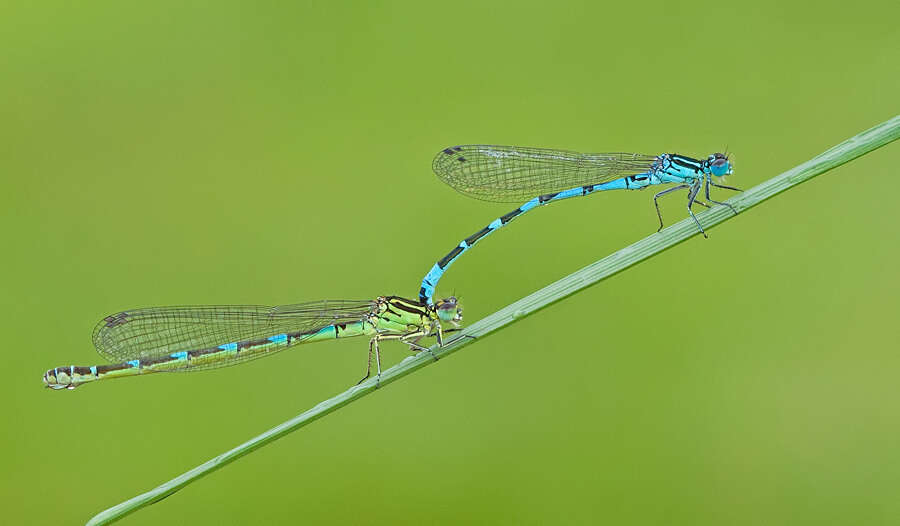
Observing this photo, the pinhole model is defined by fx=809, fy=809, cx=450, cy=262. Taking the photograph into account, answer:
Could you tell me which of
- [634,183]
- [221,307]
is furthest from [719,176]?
[221,307]

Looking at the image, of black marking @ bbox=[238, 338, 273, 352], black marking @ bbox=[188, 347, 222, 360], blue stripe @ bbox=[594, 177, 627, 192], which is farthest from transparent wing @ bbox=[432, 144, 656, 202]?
black marking @ bbox=[188, 347, 222, 360]

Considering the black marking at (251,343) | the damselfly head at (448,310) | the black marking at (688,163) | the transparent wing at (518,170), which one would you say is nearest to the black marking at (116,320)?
the black marking at (251,343)

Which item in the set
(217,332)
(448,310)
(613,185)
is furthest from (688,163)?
(217,332)

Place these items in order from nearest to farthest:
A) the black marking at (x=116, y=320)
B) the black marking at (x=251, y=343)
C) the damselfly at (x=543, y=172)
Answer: the black marking at (x=251, y=343) → the black marking at (x=116, y=320) → the damselfly at (x=543, y=172)

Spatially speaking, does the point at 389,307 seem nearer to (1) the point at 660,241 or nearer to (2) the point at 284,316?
(2) the point at 284,316

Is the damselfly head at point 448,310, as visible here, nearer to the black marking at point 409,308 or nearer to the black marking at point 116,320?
the black marking at point 409,308

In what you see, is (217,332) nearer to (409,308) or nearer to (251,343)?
(251,343)
